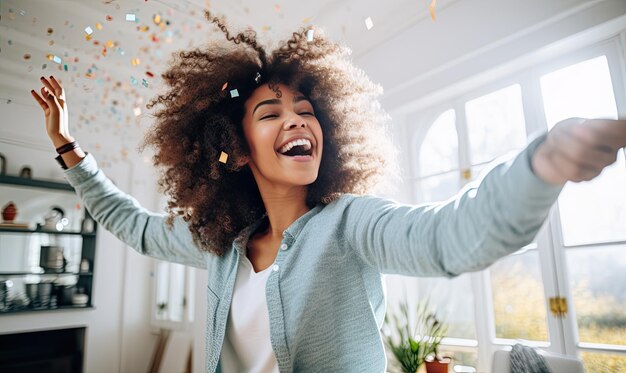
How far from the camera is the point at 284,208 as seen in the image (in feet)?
3.41

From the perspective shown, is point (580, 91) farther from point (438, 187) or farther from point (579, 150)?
point (579, 150)

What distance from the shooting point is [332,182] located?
106cm

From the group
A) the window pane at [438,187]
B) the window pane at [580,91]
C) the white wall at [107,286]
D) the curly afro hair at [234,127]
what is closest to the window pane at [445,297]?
the window pane at [438,187]

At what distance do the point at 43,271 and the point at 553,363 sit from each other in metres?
4.13

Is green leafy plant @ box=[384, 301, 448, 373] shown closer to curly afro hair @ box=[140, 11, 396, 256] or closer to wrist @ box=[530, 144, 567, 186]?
curly afro hair @ box=[140, 11, 396, 256]

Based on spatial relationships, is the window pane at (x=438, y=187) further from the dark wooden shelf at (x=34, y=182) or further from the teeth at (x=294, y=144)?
the dark wooden shelf at (x=34, y=182)

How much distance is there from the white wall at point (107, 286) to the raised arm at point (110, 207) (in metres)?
3.14

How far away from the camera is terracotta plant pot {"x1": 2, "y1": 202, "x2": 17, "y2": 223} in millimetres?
3496

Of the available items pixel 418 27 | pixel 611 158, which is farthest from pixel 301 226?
pixel 418 27

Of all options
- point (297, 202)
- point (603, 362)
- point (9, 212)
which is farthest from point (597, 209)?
point (9, 212)

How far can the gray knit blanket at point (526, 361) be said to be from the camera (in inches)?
61.2

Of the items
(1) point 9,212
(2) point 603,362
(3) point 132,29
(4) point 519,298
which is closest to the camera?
(2) point 603,362

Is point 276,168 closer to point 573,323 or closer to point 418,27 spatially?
point 573,323

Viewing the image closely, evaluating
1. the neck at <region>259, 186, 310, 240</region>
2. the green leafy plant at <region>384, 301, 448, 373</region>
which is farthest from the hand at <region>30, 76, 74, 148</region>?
the green leafy plant at <region>384, 301, 448, 373</region>
